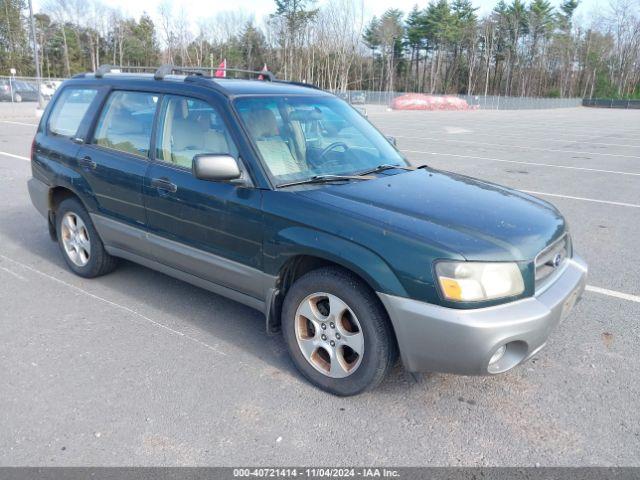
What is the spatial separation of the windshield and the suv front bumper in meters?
1.18

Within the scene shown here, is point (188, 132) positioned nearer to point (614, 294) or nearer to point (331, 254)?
point (331, 254)

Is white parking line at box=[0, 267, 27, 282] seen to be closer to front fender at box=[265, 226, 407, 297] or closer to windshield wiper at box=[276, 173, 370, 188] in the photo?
front fender at box=[265, 226, 407, 297]

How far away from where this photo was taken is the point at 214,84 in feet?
12.1

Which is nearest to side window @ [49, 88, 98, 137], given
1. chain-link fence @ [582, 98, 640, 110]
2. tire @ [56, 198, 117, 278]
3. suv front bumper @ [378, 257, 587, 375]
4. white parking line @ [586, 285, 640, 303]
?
tire @ [56, 198, 117, 278]

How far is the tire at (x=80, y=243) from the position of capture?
15.1 ft

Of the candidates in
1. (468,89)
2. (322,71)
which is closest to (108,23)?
(322,71)

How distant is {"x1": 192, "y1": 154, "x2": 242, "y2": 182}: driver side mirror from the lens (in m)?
3.19

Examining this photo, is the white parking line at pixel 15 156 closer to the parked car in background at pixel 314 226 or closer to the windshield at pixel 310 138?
the parked car in background at pixel 314 226

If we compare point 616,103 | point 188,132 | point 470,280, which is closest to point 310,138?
point 188,132

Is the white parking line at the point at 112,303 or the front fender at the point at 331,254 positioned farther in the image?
the white parking line at the point at 112,303

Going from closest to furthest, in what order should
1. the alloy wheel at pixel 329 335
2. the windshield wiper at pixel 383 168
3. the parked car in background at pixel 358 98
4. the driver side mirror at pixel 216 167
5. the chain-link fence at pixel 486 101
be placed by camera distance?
the alloy wheel at pixel 329 335 < the driver side mirror at pixel 216 167 < the windshield wiper at pixel 383 168 < the parked car in background at pixel 358 98 < the chain-link fence at pixel 486 101

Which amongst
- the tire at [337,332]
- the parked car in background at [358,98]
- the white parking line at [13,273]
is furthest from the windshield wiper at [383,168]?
the parked car in background at [358,98]

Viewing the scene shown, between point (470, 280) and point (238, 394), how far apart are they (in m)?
1.46

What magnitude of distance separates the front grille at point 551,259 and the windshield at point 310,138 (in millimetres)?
1342
